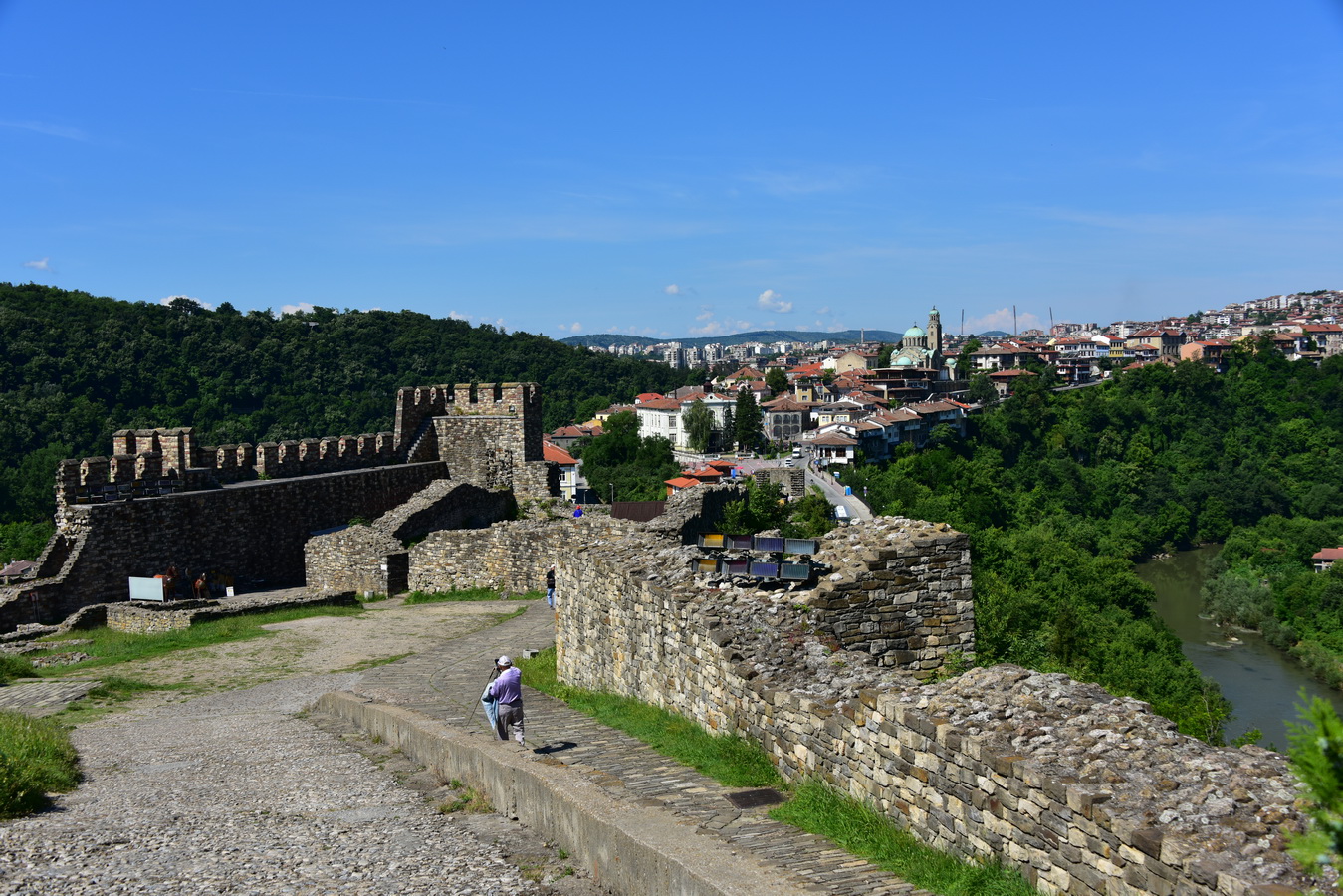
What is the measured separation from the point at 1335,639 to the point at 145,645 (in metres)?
49.2

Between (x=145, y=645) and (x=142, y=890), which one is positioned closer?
(x=142, y=890)

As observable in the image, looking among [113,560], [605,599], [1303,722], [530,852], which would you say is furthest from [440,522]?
[1303,722]

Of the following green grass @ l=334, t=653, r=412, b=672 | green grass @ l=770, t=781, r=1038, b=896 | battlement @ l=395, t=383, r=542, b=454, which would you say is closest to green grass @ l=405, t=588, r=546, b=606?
green grass @ l=334, t=653, r=412, b=672

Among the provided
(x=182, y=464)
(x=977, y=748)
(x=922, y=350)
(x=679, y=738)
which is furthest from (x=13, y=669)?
(x=922, y=350)

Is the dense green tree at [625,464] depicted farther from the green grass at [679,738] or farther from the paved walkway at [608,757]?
the green grass at [679,738]

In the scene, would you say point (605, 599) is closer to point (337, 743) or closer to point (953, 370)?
point (337, 743)

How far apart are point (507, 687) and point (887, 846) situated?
11.4 feet

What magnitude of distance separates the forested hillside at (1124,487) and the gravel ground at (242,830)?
6.81 metres

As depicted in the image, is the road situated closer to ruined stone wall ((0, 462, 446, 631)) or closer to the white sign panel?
ruined stone wall ((0, 462, 446, 631))

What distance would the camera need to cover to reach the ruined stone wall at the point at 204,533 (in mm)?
16297

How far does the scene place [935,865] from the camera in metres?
4.95

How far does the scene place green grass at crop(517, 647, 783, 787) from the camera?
6.84m

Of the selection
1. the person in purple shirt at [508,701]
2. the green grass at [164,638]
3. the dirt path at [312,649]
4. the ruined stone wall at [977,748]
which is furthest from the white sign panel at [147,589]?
the person in purple shirt at [508,701]

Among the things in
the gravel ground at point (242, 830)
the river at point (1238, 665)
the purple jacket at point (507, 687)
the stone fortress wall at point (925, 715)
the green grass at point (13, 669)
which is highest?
the stone fortress wall at point (925, 715)
